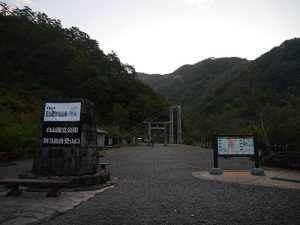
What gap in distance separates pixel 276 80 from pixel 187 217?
4581 cm

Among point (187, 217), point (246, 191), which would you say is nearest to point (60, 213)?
point (187, 217)

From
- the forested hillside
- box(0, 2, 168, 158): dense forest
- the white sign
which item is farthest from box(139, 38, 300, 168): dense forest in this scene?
box(0, 2, 168, 158): dense forest

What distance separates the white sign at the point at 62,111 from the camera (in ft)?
26.5

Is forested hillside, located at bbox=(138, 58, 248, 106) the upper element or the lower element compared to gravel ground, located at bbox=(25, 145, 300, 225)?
upper

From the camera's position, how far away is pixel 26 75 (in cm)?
5084

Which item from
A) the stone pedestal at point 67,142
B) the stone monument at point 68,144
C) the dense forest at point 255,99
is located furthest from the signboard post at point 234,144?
the stone pedestal at point 67,142

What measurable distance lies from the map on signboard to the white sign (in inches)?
218

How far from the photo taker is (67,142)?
7809 millimetres

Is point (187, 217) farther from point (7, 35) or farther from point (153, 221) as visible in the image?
point (7, 35)

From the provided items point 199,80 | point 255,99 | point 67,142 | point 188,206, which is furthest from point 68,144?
point 199,80

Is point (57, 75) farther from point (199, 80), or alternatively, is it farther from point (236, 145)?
point (199, 80)

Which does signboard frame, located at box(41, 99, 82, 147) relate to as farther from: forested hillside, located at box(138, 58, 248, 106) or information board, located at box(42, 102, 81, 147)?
forested hillside, located at box(138, 58, 248, 106)

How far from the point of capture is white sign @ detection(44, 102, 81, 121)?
8070mm

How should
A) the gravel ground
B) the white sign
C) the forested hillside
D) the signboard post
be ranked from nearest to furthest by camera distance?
the gravel ground → the white sign → the signboard post → the forested hillside
